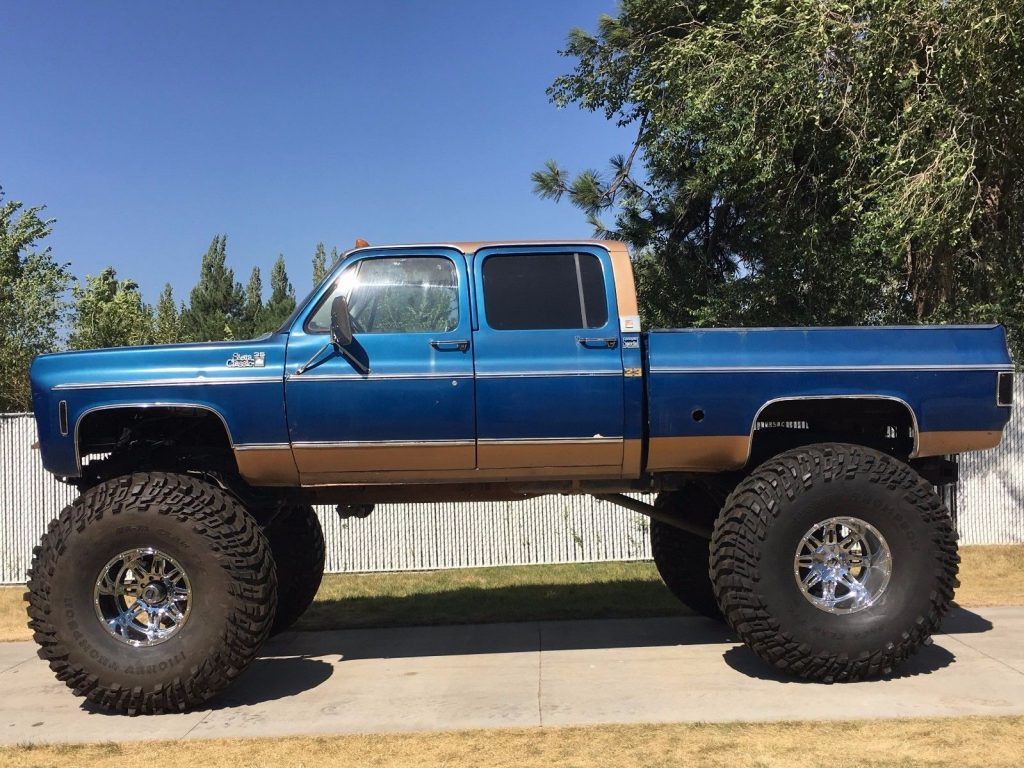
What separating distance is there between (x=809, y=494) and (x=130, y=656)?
400 centimetres

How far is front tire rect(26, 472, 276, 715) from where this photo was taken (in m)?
5.14

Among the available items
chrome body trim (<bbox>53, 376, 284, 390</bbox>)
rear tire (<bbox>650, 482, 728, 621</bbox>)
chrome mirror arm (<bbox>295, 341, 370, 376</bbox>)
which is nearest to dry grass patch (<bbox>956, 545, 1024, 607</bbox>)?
rear tire (<bbox>650, 482, 728, 621</bbox>)

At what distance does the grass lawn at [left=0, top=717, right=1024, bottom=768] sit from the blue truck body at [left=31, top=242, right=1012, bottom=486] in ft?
5.10

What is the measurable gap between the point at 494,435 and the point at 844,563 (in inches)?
87.8

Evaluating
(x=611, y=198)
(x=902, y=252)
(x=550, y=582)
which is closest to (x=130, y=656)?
(x=550, y=582)

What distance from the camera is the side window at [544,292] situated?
5.58 m

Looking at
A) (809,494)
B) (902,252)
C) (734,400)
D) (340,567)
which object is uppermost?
(902,252)

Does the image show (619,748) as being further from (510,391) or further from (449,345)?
(449,345)

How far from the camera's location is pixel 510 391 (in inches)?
213

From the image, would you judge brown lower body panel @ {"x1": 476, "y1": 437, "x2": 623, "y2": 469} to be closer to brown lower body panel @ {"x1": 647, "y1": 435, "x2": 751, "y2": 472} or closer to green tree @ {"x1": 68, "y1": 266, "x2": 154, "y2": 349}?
brown lower body panel @ {"x1": 647, "y1": 435, "x2": 751, "y2": 472}

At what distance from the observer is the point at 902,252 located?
1034 cm

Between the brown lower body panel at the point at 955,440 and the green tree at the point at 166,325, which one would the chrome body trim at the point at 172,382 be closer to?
the brown lower body panel at the point at 955,440

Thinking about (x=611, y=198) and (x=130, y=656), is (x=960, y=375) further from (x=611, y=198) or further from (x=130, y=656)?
(x=611, y=198)

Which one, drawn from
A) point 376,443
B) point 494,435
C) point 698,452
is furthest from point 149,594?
point 698,452
